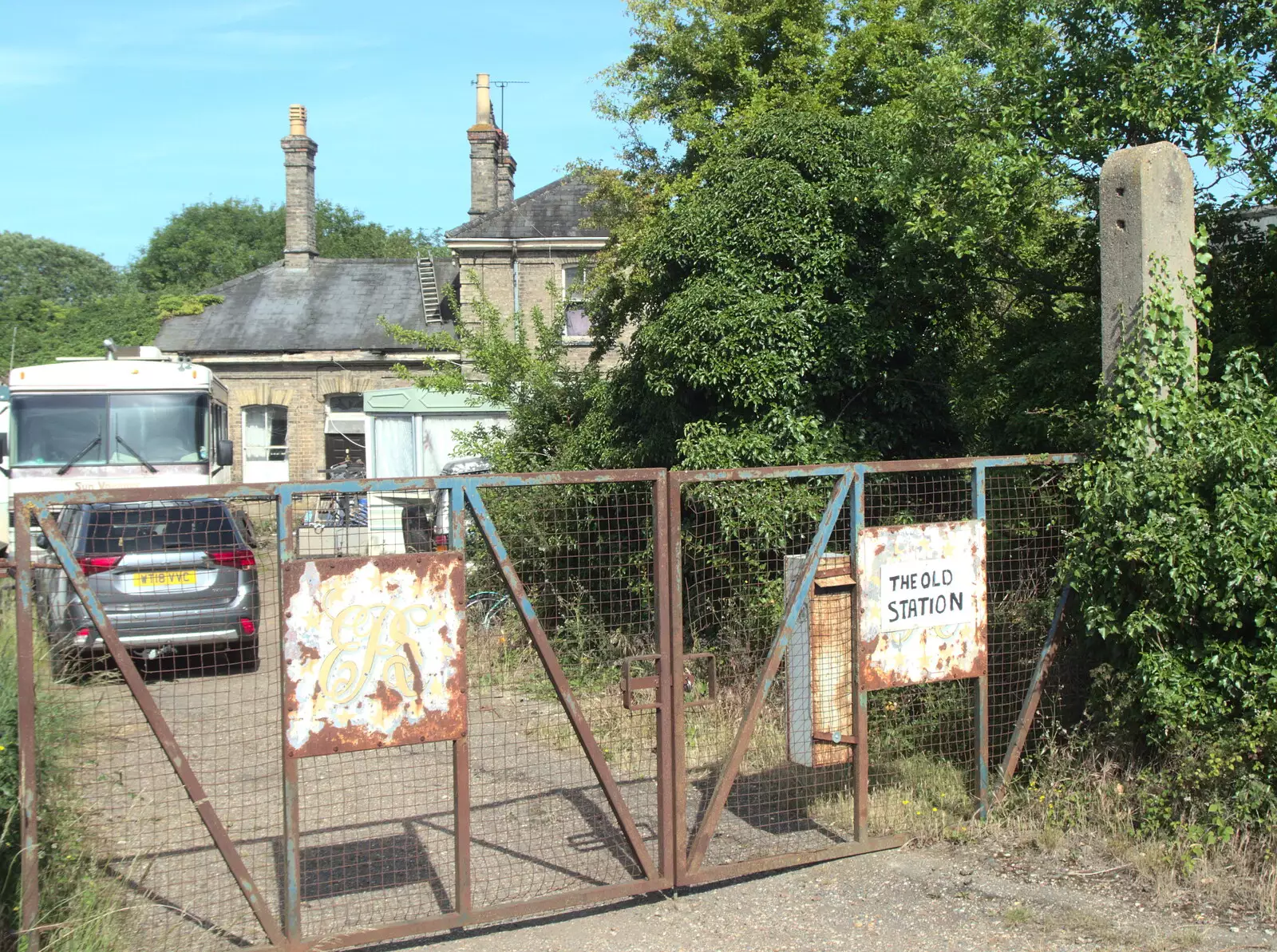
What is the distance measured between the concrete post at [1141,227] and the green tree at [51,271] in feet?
243

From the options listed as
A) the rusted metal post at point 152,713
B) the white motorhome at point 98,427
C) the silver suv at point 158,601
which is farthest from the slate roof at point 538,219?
the rusted metal post at point 152,713

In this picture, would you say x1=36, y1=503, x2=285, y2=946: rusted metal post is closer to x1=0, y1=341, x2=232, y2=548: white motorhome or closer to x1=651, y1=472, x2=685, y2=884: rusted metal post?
x1=651, y1=472, x2=685, y2=884: rusted metal post

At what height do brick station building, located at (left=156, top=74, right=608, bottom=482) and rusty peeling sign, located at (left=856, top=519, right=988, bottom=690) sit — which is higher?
brick station building, located at (left=156, top=74, right=608, bottom=482)

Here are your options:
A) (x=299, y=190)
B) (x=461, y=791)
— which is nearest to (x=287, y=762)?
(x=461, y=791)

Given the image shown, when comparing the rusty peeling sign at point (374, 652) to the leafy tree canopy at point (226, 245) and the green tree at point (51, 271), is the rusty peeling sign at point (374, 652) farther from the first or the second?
the green tree at point (51, 271)

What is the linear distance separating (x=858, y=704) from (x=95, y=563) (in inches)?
169

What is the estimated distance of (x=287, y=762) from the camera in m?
4.27

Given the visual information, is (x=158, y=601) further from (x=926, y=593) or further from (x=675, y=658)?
(x=926, y=593)

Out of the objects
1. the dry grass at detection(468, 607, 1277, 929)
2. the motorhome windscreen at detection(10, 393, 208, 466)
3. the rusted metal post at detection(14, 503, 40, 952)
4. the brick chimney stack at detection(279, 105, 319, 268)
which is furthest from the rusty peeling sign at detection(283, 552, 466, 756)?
the brick chimney stack at detection(279, 105, 319, 268)

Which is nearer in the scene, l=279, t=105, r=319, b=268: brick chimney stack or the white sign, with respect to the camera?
the white sign

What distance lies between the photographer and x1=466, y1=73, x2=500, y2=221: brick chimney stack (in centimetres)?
2978

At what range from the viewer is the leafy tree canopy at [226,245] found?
63719 mm

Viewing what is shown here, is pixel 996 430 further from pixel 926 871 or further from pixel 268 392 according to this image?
pixel 268 392

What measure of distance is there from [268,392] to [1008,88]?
2421cm
